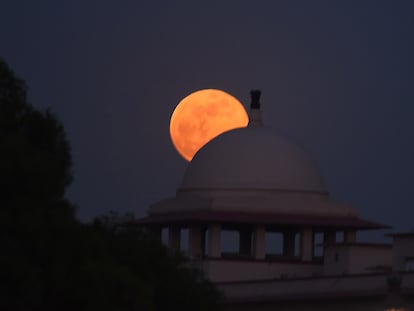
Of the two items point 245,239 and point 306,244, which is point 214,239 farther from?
point 245,239

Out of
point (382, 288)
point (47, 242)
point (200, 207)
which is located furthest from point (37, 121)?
point (200, 207)

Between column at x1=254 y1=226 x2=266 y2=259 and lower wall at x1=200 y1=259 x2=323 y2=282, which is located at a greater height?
column at x1=254 y1=226 x2=266 y2=259

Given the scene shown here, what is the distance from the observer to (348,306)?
57969 mm

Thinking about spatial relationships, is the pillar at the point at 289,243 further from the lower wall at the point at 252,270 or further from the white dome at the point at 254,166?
the lower wall at the point at 252,270

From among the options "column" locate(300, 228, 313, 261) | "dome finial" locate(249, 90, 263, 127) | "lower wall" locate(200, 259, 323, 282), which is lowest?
"lower wall" locate(200, 259, 323, 282)

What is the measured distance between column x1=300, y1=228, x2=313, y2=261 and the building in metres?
0.04

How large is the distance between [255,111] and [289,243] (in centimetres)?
508

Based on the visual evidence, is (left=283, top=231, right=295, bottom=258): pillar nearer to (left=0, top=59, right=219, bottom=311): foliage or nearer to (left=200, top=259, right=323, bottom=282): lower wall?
(left=200, top=259, right=323, bottom=282): lower wall

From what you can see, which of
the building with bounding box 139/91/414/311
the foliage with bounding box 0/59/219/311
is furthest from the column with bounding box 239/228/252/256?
the foliage with bounding box 0/59/219/311

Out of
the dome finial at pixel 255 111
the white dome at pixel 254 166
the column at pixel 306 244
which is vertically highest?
the dome finial at pixel 255 111

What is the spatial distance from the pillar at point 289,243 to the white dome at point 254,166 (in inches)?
93.9

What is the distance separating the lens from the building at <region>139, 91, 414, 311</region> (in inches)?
2527

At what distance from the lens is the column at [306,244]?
67000mm

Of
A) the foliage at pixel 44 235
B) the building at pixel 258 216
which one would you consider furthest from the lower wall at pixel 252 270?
the foliage at pixel 44 235
